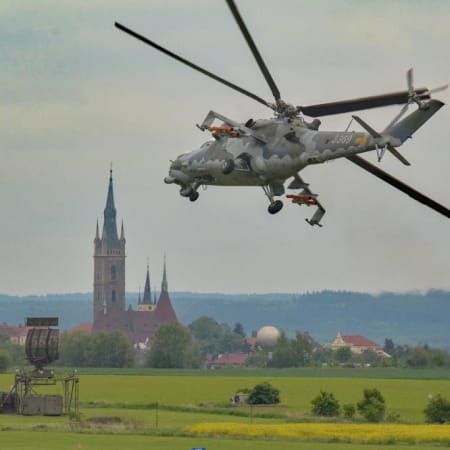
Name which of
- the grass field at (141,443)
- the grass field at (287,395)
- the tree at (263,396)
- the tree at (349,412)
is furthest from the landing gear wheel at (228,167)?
the tree at (263,396)

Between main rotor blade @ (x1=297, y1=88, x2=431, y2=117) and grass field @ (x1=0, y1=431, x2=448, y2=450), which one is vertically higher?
main rotor blade @ (x1=297, y1=88, x2=431, y2=117)

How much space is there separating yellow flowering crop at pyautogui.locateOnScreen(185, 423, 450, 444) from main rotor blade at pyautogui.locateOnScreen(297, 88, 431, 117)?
4261 centimetres

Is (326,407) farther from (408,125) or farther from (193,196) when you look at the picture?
(408,125)

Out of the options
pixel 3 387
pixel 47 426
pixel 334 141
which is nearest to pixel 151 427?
pixel 47 426

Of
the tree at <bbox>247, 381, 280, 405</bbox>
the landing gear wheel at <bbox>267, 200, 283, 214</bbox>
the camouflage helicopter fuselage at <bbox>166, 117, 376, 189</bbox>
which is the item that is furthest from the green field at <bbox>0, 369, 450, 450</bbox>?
the landing gear wheel at <bbox>267, 200, 283, 214</bbox>

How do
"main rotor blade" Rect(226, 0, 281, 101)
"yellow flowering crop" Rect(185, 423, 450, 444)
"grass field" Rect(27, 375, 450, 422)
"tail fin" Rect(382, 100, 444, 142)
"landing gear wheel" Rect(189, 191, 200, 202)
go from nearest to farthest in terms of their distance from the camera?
Result: "main rotor blade" Rect(226, 0, 281, 101)
"tail fin" Rect(382, 100, 444, 142)
"landing gear wheel" Rect(189, 191, 200, 202)
"yellow flowering crop" Rect(185, 423, 450, 444)
"grass field" Rect(27, 375, 450, 422)

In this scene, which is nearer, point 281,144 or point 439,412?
point 281,144

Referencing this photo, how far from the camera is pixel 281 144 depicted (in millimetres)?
60656

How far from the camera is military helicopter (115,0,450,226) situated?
5419 centimetres

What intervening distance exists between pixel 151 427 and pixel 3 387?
8424 centimetres

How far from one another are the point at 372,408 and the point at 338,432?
2019 cm

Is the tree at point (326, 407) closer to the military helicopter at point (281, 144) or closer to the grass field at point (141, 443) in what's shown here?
the grass field at point (141, 443)

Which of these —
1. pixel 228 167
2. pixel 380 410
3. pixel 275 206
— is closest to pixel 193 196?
pixel 228 167

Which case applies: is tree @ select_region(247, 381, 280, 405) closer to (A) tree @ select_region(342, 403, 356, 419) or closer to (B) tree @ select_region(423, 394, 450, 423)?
(A) tree @ select_region(342, 403, 356, 419)
